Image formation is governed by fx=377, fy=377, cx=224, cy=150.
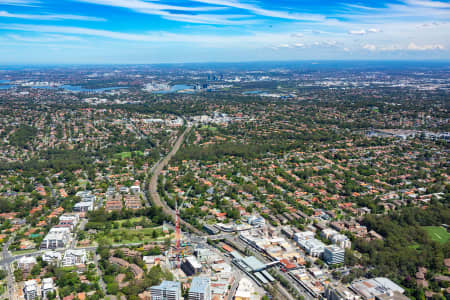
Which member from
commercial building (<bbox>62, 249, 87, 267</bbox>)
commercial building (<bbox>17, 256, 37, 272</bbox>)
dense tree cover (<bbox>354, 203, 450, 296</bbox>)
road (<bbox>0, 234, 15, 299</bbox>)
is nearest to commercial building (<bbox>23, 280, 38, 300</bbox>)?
road (<bbox>0, 234, 15, 299</bbox>)

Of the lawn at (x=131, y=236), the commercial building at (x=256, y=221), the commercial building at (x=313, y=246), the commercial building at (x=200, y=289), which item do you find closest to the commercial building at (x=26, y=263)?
the lawn at (x=131, y=236)

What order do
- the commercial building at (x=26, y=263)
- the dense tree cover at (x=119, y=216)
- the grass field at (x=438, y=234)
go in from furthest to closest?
the dense tree cover at (x=119, y=216) < the grass field at (x=438, y=234) < the commercial building at (x=26, y=263)

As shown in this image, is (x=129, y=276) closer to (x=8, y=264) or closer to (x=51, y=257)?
(x=51, y=257)

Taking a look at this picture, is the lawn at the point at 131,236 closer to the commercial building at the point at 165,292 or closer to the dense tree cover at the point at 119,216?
the dense tree cover at the point at 119,216

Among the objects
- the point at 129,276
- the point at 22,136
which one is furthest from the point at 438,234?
the point at 22,136

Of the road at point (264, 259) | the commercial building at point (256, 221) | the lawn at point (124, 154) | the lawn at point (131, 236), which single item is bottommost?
the road at point (264, 259)
